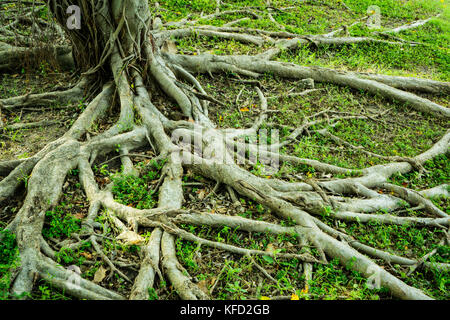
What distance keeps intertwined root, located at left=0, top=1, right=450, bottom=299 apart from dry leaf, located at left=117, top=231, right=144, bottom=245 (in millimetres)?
75

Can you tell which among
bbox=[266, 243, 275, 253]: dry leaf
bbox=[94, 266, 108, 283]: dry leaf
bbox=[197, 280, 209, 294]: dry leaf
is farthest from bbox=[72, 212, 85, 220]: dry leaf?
bbox=[266, 243, 275, 253]: dry leaf

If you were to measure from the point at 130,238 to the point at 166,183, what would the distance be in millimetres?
776

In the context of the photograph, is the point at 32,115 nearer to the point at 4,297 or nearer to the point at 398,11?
the point at 4,297

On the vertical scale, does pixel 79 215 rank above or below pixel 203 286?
above

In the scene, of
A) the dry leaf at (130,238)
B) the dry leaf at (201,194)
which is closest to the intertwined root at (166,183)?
the dry leaf at (130,238)

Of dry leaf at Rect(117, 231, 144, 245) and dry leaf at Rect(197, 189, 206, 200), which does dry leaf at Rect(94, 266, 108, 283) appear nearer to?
dry leaf at Rect(117, 231, 144, 245)

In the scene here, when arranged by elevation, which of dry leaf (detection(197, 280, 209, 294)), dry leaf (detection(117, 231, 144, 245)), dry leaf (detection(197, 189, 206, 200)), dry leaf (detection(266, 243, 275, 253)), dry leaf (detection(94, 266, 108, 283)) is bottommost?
dry leaf (detection(197, 280, 209, 294))

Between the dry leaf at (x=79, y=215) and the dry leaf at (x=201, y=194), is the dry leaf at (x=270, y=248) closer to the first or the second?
the dry leaf at (x=201, y=194)

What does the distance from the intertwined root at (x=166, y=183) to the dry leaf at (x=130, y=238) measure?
75 mm

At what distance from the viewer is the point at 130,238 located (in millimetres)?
3326

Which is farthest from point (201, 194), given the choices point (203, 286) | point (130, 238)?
point (203, 286)

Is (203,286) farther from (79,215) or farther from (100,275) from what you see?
(79,215)

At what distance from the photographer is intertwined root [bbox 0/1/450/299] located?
309 cm
